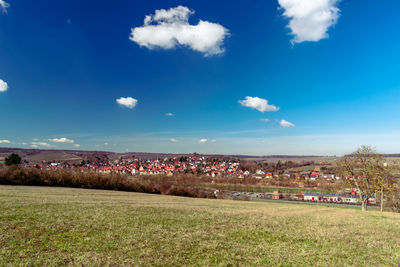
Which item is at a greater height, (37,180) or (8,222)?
(8,222)

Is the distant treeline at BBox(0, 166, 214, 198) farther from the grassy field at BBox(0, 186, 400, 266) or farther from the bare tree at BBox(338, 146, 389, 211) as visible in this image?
the grassy field at BBox(0, 186, 400, 266)

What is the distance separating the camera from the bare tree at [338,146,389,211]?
26781mm

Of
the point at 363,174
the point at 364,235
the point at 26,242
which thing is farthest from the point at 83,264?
the point at 363,174

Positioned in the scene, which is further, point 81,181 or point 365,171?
point 81,181

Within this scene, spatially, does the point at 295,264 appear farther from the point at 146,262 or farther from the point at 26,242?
the point at 26,242

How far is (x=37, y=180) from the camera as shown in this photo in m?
42.2

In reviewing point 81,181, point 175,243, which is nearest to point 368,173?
point 175,243

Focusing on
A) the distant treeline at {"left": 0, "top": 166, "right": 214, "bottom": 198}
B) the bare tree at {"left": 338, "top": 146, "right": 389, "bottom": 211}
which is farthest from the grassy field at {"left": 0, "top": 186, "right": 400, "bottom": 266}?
the distant treeline at {"left": 0, "top": 166, "right": 214, "bottom": 198}

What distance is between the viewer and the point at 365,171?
27203mm

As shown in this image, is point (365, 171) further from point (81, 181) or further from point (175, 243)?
point (81, 181)

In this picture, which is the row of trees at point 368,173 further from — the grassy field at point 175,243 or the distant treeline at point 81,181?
the distant treeline at point 81,181

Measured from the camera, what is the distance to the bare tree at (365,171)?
26.8 meters

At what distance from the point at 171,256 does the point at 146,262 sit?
69cm

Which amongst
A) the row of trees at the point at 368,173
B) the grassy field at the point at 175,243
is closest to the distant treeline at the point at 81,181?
the row of trees at the point at 368,173
